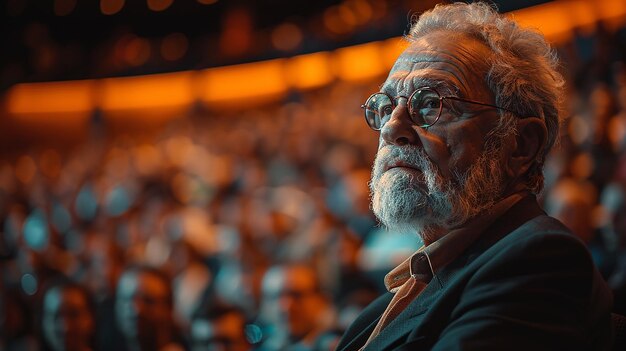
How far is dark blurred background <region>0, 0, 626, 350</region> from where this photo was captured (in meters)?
3.10

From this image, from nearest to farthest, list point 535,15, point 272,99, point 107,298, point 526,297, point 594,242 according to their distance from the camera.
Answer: point 526,297 < point 594,242 < point 107,298 < point 535,15 < point 272,99

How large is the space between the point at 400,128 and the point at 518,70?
254 millimetres

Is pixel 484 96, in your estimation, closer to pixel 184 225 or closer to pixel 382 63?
pixel 184 225

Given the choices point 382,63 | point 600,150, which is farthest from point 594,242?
point 382,63

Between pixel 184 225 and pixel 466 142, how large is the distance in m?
3.24

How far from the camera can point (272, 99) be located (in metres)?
10.1

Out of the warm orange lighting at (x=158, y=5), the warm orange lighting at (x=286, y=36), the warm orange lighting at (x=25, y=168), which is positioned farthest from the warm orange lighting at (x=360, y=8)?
the warm orange lighting at (x=25, y=168)

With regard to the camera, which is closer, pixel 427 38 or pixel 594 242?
pixel 427 38

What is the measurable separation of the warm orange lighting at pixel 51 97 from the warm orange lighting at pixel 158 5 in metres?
1.61

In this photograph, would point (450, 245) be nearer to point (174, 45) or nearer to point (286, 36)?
point (286, 36)

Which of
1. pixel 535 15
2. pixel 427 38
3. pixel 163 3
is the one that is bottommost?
pixel 427 38

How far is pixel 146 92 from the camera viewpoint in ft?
34.8

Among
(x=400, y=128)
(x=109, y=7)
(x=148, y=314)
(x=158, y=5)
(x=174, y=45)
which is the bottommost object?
(x=148, y=314)

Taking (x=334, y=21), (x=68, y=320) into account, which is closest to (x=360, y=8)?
(x=334, y=21)
